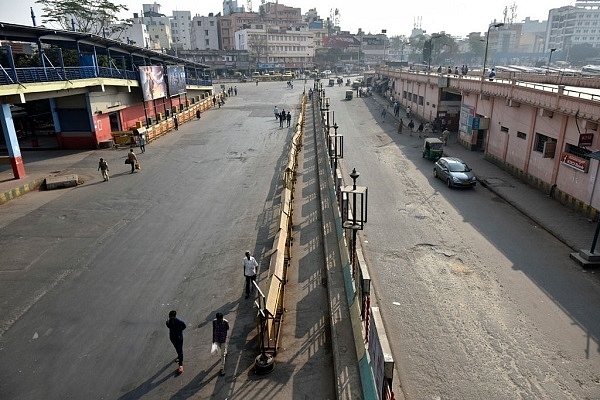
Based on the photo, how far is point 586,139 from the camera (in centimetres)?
1747

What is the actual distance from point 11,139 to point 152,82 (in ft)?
63.1

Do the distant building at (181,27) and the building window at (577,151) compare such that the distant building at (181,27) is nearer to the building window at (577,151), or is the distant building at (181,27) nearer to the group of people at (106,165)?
the group of people at (106,165)

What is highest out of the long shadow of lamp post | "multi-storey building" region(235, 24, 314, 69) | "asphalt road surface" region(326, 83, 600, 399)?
"multi-storey building" region(235, 24, 314, 69)

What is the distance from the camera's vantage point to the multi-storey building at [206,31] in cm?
13588

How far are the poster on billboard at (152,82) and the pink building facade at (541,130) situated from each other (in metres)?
27.0

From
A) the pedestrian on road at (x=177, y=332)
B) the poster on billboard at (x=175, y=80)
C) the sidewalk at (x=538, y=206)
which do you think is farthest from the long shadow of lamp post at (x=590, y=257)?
the poster on billboard at (x=175, y=80)

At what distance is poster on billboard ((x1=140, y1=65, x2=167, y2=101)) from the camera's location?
125 feet

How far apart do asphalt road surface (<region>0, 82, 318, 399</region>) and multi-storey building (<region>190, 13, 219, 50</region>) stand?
407 ft

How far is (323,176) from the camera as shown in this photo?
2295 centimetres

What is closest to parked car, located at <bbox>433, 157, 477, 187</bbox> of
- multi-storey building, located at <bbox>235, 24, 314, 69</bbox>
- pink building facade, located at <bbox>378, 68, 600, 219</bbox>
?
pink building facade, located at <bbox>378, 68, 600, 219</bbox>

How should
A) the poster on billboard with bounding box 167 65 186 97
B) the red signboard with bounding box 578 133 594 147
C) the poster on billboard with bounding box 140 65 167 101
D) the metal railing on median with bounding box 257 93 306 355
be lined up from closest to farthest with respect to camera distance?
the metal railing on median with bounding box 257 93 306 355
the red signboard with bounding box 578 133 594 147
the poster on billboard with bounding box 140 65 167 101
the poster on billboard with bounding box 167 65 186 97

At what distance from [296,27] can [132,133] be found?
113 meters

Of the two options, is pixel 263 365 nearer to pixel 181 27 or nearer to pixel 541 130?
pixel 541 130

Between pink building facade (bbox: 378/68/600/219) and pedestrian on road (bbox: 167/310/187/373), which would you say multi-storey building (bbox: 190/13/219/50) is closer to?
pink building facade (bbox: 378/68/600/219)
